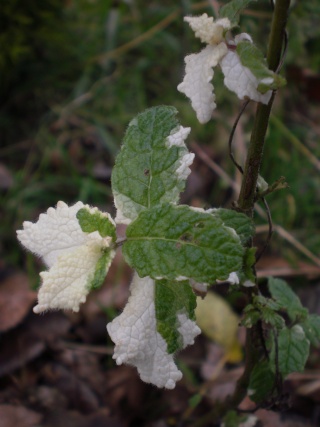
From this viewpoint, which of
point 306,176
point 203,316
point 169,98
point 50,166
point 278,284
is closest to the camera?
point 278,284

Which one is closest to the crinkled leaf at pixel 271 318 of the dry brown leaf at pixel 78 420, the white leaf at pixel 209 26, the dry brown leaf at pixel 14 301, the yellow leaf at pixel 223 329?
the white leaf at pixel 209 26

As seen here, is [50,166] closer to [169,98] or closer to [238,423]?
[169,98]

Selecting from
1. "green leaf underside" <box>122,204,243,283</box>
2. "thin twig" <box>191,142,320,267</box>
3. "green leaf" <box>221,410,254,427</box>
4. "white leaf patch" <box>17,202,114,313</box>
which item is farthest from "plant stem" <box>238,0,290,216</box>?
"thin twig" <box>191,142,320,267</box>

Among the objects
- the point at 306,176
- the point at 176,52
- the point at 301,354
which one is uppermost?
the point at 176,52

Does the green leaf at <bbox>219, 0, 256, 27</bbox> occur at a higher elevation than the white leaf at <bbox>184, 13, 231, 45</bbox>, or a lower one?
higher

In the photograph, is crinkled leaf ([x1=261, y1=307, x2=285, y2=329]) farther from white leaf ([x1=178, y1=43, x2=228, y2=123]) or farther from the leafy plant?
white leaf ([x1=178, y1=43, x2=228, y2=123])

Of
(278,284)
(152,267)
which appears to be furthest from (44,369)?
(152,267)
